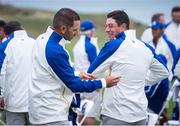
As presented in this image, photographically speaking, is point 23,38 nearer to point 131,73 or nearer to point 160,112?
point 131,73

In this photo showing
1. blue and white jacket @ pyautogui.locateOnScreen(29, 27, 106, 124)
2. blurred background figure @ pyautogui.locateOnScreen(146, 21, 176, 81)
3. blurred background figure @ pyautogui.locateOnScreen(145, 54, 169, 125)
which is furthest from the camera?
blurred background figure @ pyautogui.locateOnScreen(146, 21, 176, 81)

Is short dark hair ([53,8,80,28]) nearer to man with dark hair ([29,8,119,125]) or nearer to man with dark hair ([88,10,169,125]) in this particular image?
man with dark hair ([29,8,119,125])

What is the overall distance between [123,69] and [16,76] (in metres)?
1.49

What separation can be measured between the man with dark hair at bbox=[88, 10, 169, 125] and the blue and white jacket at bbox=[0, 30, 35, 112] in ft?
3.63

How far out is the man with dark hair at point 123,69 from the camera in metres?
5.82

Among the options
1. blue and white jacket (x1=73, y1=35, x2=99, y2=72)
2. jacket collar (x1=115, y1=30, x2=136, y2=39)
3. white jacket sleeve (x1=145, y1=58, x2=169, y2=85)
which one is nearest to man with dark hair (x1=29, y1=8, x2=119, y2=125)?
jacket collar (x1=115, y1=30, x2=136, y2=39)

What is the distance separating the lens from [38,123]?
5.27 m

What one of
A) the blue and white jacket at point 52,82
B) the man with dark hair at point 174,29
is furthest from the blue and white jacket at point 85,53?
the blue and white jacket at point 52,82

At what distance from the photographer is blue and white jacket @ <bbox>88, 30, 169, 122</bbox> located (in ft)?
19.1

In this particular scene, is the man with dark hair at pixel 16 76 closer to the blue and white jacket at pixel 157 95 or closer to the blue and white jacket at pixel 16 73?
the blue and white jacket at pixel 16 73

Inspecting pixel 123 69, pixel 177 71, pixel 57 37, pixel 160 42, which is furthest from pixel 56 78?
pixel 160 42

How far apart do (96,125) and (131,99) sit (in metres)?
3.97

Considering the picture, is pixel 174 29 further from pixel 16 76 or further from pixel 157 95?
pixel 16 76

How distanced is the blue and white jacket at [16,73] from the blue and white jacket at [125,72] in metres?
1.10
